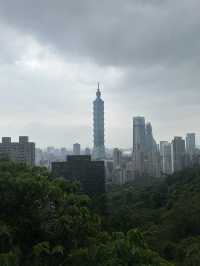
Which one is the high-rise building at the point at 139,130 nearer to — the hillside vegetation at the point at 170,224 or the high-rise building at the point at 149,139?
the high-rise building at the point at 149,139

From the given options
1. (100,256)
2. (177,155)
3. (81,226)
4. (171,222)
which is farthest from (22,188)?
(177,155)

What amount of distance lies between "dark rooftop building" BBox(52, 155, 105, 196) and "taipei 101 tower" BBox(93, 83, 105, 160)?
249 feet

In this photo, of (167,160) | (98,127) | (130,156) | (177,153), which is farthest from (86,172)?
(98,127)

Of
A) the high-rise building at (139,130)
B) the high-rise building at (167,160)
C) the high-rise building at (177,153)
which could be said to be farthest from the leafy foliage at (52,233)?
the high-rise building at (139,130)

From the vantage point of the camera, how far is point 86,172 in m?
33.3

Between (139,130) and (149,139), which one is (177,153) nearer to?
(149,139)

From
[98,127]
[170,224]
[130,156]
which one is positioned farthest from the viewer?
[98,127]

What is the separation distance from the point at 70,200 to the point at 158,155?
81.4 meters

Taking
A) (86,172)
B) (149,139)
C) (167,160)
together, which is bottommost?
(86,172)

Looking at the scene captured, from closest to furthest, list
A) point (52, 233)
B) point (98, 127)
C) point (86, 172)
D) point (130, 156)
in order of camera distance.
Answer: point (52, 233) < point (86, 172) < point (130, 156) < point (98, 127)

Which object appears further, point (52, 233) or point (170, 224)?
point (170, 224)

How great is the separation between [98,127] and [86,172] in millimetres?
80195

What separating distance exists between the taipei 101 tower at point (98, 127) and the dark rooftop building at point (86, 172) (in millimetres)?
75778

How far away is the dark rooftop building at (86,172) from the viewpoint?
32.2 metres
